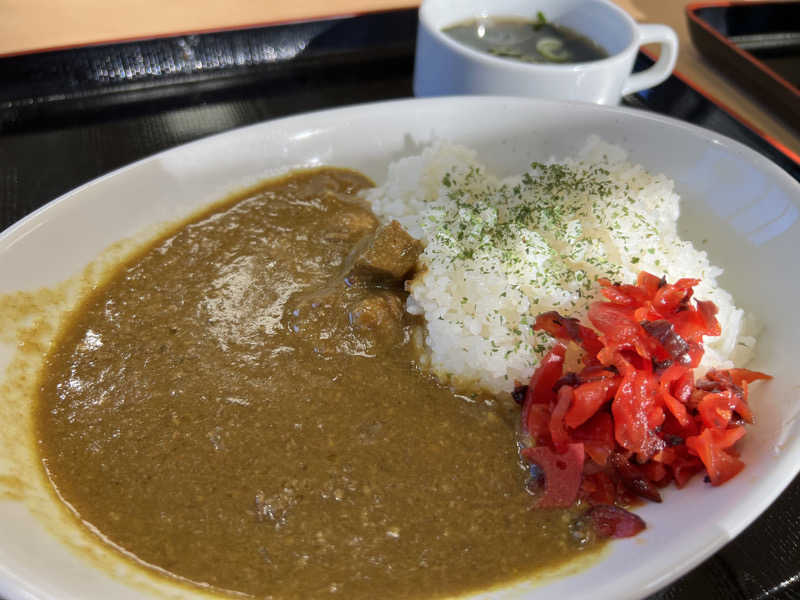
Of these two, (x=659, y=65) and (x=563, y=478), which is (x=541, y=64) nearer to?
(x=659, y=65)

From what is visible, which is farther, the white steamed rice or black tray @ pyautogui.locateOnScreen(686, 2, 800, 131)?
black tray @ pyautogui.locateOnScreen(686, 2, 800, 131)

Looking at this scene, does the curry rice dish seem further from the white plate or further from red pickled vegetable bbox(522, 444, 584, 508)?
the white plate

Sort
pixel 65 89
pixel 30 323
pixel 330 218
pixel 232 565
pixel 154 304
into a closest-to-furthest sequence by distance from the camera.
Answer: pixel 232 565 → pixel 30 323 → pixel 154 304 → pixel 330 218 → pixel 65 89

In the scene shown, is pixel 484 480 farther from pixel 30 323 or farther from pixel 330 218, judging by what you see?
pixel 30 323

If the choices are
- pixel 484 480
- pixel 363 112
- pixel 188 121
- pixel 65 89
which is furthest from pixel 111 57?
pixel 484 480

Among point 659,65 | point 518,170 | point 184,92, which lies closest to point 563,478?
point 518,170

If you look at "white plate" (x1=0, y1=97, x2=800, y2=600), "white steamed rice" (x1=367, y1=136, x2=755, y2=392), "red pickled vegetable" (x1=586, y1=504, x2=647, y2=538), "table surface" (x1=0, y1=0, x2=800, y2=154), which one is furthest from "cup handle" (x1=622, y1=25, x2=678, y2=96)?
"red pickled vegetable" (x1=586, y1=504, x2=647, y2=538)

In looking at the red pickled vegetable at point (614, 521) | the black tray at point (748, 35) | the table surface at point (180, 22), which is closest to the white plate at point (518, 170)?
the red pickled vegetable at point (614, 521)

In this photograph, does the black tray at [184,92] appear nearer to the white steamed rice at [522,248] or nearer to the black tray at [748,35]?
the black tray at [748,35]
